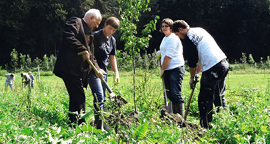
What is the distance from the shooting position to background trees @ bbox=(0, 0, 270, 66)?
39.1 metres

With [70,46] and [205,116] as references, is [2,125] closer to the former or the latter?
[70,46]

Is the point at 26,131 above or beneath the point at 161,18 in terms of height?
beneath

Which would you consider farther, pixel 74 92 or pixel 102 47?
pixel 102 47

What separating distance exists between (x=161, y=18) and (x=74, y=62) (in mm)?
38146

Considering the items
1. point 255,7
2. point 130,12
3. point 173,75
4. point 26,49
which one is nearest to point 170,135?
point 173,75

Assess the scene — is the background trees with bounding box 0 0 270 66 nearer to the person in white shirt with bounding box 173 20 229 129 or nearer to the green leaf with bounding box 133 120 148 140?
the person in white shirt with bounding box 173 20 229 129

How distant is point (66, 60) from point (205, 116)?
202cm

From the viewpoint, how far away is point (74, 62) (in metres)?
3.95

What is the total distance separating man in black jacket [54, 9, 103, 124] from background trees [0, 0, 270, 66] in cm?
3658

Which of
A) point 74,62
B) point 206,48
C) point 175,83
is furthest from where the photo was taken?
point 175,83

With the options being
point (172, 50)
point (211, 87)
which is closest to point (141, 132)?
point (211, 87)

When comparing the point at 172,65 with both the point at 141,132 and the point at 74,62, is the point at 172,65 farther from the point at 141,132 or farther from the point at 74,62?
the point at 141,132

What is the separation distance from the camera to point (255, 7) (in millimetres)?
39000

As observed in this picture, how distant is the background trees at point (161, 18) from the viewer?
128 ft
